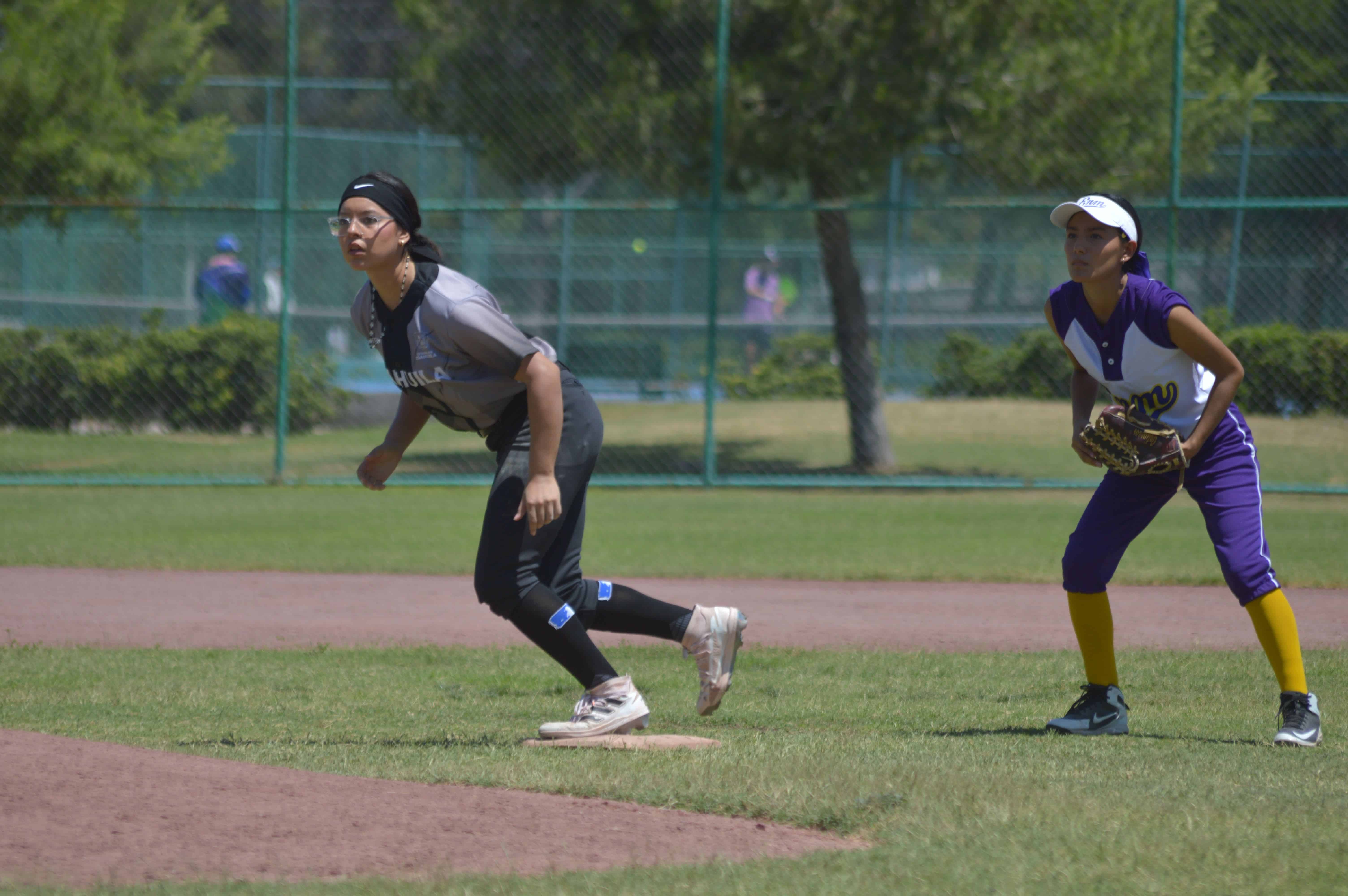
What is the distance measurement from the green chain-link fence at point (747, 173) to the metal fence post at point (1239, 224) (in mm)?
130

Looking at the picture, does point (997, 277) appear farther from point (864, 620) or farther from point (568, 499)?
point (568, 499)

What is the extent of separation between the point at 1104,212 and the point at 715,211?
8.29 m

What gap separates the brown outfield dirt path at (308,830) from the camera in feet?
11.1

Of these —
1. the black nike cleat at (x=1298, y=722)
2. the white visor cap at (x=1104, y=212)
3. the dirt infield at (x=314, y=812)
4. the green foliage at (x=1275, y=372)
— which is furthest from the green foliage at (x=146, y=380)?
the black nike cleat at (x=1298, y=722)

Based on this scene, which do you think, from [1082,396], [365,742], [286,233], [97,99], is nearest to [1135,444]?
[1082,396]

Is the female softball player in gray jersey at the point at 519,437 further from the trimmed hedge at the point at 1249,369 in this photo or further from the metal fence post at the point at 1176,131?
the trimmed hedge at the point at 1249,369

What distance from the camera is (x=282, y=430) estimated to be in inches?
519

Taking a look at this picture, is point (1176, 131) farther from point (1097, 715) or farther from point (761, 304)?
point (761, 304)

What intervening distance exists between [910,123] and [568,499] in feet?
35.2

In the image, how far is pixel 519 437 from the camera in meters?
4.81

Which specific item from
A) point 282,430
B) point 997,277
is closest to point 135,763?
point 282,430

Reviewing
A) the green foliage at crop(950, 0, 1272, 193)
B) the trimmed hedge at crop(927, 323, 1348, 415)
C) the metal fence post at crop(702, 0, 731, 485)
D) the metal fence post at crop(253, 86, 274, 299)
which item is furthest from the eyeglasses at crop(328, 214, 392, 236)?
the metal fence post at crop(253, 86, 274, 299)

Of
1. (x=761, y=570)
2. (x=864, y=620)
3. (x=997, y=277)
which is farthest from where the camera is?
(x=997, y=277)

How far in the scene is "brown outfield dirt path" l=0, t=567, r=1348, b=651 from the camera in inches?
283
